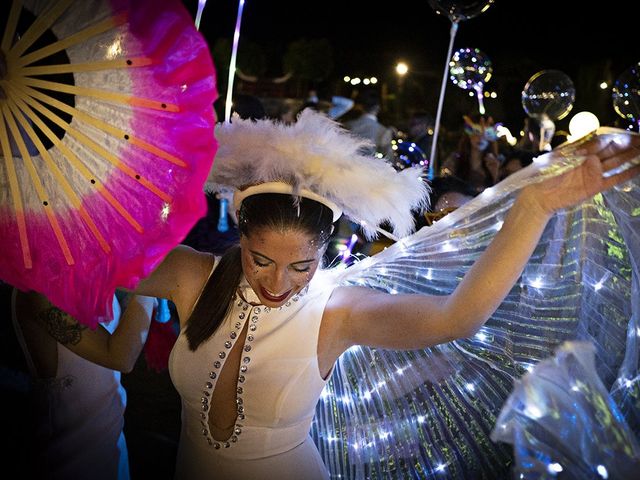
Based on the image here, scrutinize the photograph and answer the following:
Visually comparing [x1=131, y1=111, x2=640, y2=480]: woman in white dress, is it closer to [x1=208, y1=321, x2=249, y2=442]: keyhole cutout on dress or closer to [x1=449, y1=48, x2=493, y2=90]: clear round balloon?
[x1=208, y1=321, x2=249, y2=442]: keyhole cutout on dress

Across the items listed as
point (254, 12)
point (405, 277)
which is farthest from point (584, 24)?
point (405, 277)

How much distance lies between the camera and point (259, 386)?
76.2 inches

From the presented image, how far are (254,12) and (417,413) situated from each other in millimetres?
23417

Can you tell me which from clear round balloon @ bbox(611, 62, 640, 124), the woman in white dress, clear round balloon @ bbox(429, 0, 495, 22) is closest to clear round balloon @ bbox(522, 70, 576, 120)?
clear round balloon @ bbox(611, 62, 640, 124)

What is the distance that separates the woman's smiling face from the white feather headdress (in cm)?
15

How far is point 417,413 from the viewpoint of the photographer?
6.97 ft

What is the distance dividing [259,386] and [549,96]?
21.1ft

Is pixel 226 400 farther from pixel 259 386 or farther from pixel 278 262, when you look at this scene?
pixel 278 262

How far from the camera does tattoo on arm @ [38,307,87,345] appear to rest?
6.69ft

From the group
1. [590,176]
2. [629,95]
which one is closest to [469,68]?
[629,95]

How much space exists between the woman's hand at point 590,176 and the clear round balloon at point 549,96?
624 centimetres

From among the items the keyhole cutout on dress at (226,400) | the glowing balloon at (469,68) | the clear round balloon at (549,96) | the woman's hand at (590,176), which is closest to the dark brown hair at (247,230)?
the keyhole cutout on dress at (226,400)

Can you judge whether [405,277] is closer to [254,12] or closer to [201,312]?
[201,312]

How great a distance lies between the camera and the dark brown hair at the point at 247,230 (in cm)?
184
